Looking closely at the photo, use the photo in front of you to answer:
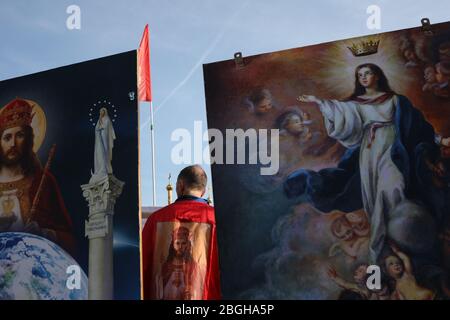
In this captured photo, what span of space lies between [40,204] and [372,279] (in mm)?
3210

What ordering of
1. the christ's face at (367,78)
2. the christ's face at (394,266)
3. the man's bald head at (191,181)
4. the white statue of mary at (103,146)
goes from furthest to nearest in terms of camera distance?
the man's bald head at (191,181)
the white statue of mary at (103,146)
the christ's face at (367,78)
the christ's face at (394,266)

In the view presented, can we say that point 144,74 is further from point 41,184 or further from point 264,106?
point 41,184

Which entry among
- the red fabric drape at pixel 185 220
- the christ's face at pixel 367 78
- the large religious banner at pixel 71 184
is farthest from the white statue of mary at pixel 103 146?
the christ's face at pixel 367 78

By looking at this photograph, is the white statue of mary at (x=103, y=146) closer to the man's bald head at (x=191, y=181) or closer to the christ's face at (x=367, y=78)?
the man's bald head at (x=191, y=181)

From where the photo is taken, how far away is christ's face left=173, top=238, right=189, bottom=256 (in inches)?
Result: 270

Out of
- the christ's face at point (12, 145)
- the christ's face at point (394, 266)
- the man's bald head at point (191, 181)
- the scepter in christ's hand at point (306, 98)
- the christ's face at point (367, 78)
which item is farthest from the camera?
the christ's face at point (12, 145)

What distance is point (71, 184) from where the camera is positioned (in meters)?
7.07

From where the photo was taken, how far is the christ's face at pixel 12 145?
7.49 m

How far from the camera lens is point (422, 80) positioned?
21.2ft

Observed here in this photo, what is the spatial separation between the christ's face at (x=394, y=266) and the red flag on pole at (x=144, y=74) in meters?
2.66

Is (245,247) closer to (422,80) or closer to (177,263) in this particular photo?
(177,263)

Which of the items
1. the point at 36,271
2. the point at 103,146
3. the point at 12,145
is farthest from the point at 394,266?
the point at 12,145

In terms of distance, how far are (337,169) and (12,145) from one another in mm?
3264
